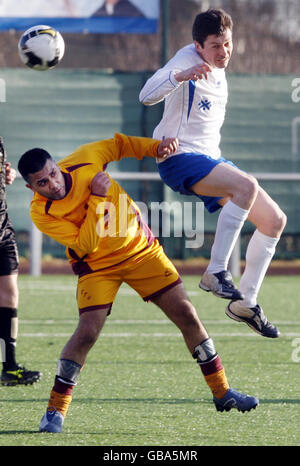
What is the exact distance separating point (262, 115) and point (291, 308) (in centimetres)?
577

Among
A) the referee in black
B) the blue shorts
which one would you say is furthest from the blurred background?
the blue shorts

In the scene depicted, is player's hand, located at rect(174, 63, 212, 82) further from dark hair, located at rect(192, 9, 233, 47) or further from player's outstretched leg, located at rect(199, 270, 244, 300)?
player's outstretched leg, located at rect(199, 270, 244, 300)

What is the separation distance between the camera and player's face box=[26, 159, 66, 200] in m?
4.56

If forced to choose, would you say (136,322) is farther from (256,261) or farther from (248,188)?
(248,188)

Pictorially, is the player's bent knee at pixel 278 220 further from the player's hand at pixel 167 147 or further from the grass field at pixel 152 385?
the grass field at pixel 152 385

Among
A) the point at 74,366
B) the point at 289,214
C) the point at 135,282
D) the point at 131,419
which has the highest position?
the point at 135,282

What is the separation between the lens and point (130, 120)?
48.2ft

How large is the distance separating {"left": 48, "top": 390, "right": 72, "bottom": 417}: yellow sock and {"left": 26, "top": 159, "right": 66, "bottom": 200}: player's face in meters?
1.03

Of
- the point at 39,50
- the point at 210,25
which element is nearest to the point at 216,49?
the point at 210,25

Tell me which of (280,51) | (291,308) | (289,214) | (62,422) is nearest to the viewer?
(62,422)

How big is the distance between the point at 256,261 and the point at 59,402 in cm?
152

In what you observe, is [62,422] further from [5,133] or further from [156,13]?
[156,13]

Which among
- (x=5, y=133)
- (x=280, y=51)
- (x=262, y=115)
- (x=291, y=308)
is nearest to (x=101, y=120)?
(x=5, y=133)
